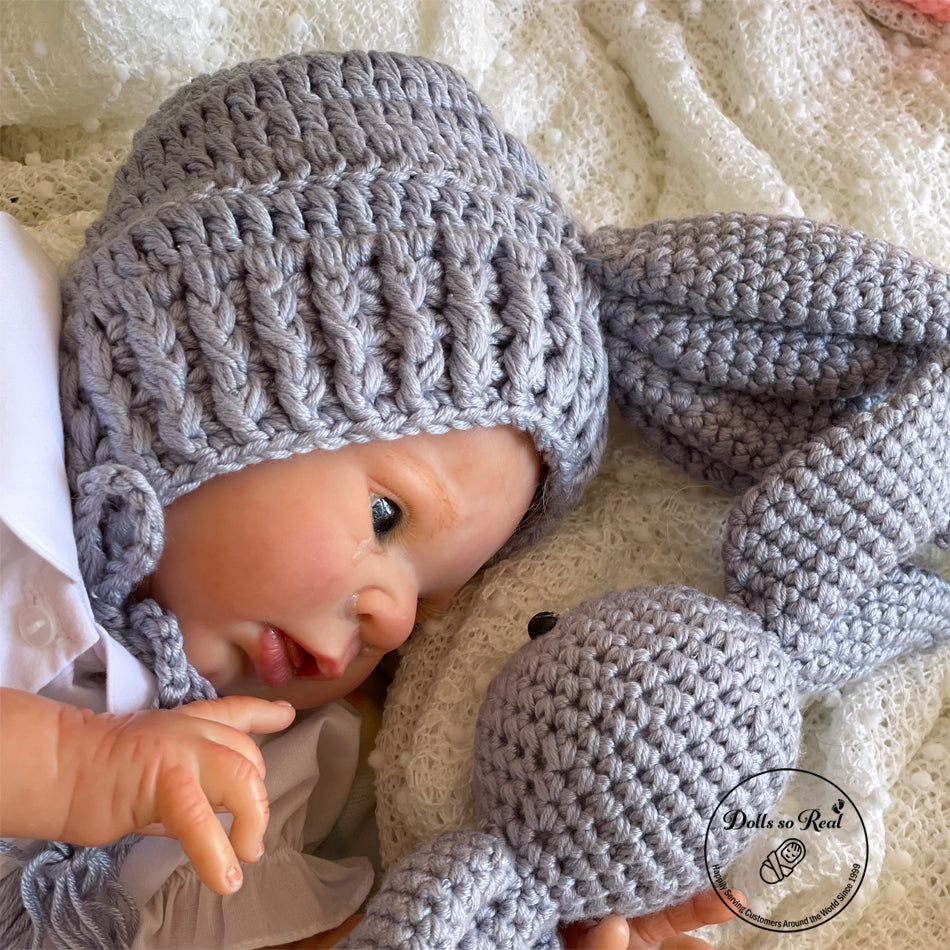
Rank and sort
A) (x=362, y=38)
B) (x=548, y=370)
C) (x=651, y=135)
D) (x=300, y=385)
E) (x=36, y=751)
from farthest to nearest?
(x=651, y=135)
(x=362, y=38)
(x=548, y=370)
(x=300, y=385)
(x=36, y=751)

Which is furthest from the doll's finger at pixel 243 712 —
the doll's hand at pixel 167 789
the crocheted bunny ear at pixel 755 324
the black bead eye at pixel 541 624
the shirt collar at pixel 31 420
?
the crocheted bunny ear at pixel 755 324

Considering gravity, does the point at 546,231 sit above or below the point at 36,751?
above

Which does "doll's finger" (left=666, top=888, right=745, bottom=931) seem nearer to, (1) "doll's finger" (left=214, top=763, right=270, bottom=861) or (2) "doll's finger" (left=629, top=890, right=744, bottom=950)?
(2) "doll's finger" (left=629, top=890, right=744, bottom=950)

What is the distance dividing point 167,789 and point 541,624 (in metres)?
0.42

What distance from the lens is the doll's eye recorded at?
903mm

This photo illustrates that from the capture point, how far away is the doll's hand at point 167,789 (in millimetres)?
687

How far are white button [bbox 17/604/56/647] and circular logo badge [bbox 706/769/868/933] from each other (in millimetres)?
673

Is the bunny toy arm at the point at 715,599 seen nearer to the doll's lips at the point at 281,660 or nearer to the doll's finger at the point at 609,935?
the doll's finger at the point at 609,935

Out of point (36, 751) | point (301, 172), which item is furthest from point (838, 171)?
point (36, 751)

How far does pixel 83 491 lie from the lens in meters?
0.85

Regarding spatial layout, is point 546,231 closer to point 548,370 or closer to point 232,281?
point 548,370

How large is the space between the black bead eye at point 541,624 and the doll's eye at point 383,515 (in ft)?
0.61

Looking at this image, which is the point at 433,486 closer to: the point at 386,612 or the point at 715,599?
the point at 386,612

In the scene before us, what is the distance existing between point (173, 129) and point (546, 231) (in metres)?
0.39
